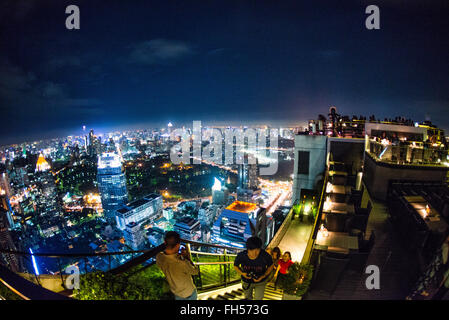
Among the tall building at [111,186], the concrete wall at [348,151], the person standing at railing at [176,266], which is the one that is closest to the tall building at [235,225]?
the concrete wall at [348,151]

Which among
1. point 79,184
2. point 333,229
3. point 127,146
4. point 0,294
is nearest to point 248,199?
point 333,229

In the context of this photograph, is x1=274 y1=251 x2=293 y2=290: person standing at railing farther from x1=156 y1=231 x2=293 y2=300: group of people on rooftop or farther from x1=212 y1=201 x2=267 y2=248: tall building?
x1=212 y1=201 x2=267 y2=248: tall building

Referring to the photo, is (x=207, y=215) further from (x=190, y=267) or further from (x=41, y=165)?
(x=41, y=165)

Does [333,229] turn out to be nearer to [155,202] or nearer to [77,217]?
[155,202]

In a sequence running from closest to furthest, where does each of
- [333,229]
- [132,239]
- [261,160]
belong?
[333,229] < [132,239] < [261,160]

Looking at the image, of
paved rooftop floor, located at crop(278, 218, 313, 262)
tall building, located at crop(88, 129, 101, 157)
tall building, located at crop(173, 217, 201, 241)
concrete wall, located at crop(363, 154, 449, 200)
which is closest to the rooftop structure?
tall building, located at crop(88, 129, 101, 157)
